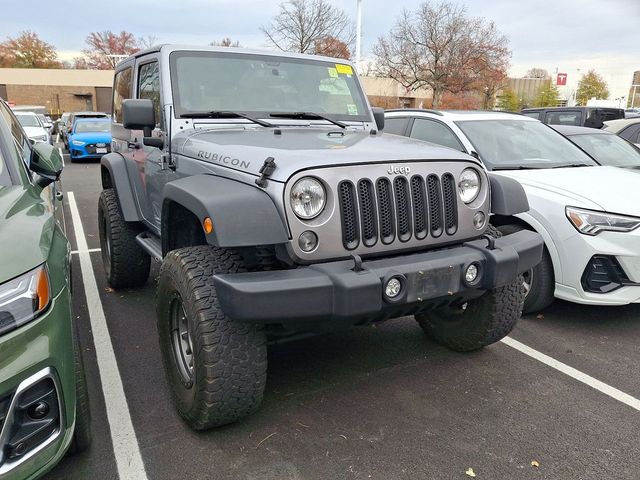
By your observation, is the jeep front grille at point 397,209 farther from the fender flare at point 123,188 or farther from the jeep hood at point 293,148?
the fender flare at point 123,188

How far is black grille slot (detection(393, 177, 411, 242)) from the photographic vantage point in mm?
2701

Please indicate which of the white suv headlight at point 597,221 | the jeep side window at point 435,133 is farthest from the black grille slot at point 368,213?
the jeep side window at point 435,133

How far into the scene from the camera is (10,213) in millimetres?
2350

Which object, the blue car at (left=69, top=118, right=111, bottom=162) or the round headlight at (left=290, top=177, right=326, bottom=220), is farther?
the blue car at (left=69, top=118, right=111, bottom=162)

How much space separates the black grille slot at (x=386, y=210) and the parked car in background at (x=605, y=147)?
4.91m

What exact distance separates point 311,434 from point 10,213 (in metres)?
1.85

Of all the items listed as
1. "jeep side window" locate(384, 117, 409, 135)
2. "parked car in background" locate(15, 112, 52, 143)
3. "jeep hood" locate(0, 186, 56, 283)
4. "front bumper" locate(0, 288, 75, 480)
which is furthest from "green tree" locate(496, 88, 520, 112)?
"front bumper" locate(0, 288, 75, 480)

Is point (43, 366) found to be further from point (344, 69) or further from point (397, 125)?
point (397, 125)

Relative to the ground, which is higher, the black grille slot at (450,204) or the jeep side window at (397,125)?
the jeep side window at (397,125)

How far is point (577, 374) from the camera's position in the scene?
3523 millimetres

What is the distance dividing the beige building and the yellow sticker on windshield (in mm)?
49142

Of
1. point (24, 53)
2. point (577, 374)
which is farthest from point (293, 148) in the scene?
point (24, 53)

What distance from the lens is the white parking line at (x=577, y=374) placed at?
3217mm

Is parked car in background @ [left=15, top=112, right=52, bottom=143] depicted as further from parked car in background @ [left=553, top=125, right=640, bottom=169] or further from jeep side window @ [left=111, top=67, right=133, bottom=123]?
parked car in background @ [left=553, top=125, right=640, bottom=169]
